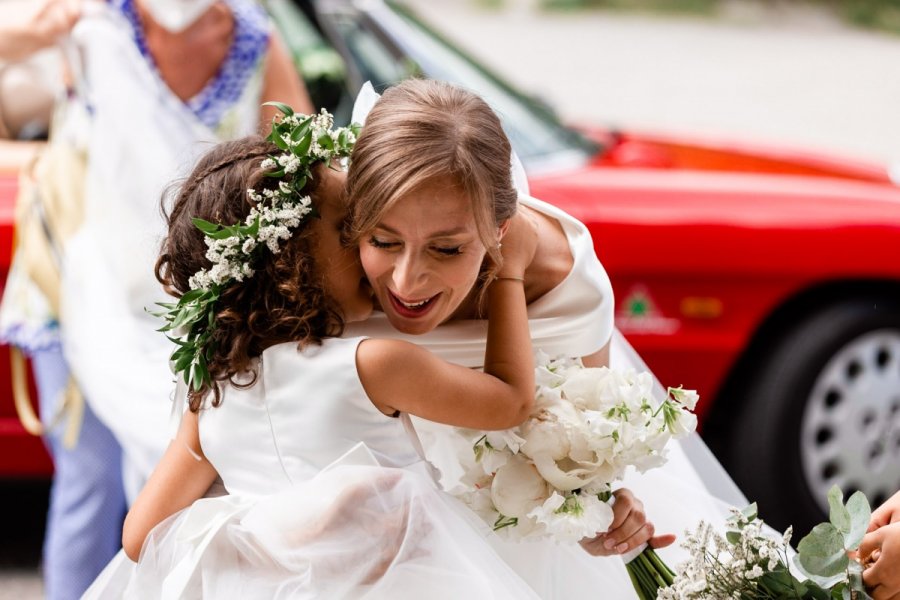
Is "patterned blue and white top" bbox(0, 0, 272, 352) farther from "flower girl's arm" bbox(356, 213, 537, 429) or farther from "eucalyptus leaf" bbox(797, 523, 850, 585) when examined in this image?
"eucalyptus leaf" bbox(797, 523, 850, 585)

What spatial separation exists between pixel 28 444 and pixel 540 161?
187 centimetres

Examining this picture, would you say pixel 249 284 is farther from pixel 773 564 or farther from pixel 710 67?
pixel 710 67

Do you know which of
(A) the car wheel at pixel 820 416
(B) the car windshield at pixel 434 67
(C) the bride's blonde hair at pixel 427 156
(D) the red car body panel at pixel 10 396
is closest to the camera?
(C) the bride's blonde hair at pixel 427 156

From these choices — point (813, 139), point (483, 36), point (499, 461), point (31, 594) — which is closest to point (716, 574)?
point (499, 461)

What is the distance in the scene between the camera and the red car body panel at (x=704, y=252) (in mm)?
4109

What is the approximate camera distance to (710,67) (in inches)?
658

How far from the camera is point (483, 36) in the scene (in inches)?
708

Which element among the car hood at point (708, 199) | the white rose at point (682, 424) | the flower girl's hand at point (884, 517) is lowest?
the car hood at point (708, 199)

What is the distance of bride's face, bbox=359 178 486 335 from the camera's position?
224 cm

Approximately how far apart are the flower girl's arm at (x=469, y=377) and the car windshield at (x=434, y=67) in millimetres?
2170

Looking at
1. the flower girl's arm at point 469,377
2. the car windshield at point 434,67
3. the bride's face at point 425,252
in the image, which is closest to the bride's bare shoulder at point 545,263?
the flower girl's arm at point 469,377

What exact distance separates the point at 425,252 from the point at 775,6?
19.2 m

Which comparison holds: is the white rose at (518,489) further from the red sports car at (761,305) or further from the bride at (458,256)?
the red sports car at (761,305)

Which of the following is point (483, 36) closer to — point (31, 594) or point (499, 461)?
point (31, 594)
